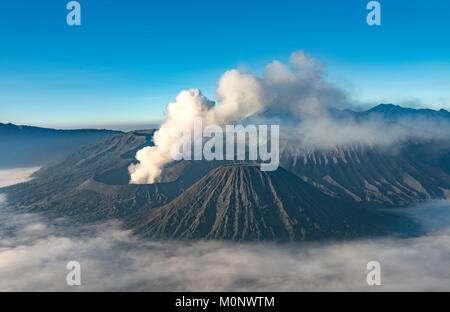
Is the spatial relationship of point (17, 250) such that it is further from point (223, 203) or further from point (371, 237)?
point (371, 237)

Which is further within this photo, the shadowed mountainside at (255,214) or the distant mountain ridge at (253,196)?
the distant mountain ridge at (253,196)

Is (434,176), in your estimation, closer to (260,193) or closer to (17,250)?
(260,193)

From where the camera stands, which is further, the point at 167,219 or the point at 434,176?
the point at 434,176

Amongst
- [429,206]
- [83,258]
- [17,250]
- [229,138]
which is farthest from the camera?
[229,138]

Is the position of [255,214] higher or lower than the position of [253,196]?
lower

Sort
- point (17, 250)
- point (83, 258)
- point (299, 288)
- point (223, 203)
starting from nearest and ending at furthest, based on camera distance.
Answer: point (299, 288) < point (83, 258) < point (17, 250) < point (223, 203)

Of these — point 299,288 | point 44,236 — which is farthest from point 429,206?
point 44,236

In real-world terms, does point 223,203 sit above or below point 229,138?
below

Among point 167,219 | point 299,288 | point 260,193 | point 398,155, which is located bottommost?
point 299,288

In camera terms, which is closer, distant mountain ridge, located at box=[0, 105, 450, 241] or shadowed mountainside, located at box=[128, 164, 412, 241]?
shadowed mountainside, located at box=[128, 164, 412, 241]

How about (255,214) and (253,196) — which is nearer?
(255,214)
